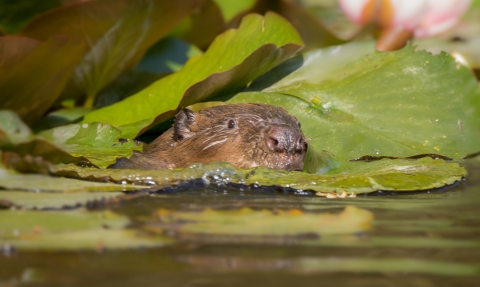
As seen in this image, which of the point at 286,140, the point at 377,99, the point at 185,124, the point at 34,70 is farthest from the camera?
the point at 377,99

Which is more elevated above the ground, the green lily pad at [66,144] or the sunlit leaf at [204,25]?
the sunlit leaf at [204,25]

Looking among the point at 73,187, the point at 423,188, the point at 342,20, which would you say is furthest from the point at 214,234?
the point at 342,20

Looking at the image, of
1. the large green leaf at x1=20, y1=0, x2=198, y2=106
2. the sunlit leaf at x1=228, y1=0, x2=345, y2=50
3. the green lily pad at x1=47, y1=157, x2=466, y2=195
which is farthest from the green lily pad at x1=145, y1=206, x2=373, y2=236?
the sunlit leaf at x1=228, y1=0, x2=345, y2=50

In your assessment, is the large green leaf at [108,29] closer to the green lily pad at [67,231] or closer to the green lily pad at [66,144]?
the green lily pad at [66,144]

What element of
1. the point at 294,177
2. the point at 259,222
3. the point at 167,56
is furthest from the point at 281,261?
the point at 167,56

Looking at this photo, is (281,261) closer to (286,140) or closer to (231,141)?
(286,140)

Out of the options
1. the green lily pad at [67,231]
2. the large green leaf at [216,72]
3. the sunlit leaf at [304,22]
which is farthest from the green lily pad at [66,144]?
the sunlit leaf at [304,22]

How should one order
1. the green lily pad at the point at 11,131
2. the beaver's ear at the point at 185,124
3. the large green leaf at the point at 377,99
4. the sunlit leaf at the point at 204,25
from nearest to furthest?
the green lily pad at the point at 11,131 → the beaver's ear at the point at 185,124 → the large green leaf at the point at 377,99 → the sunlit leaf at the point at 204,25
